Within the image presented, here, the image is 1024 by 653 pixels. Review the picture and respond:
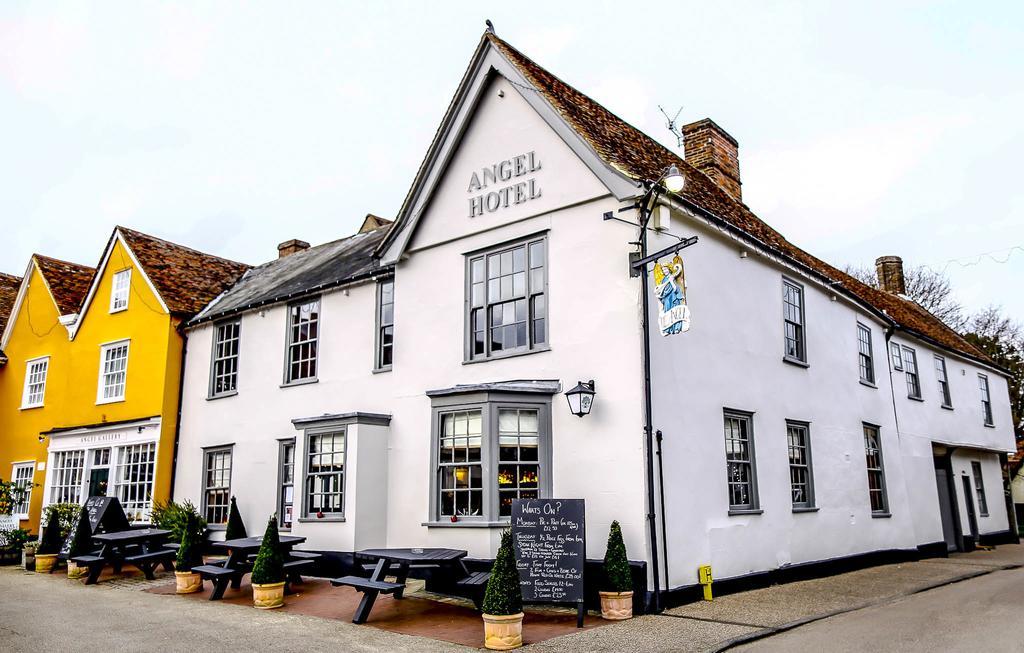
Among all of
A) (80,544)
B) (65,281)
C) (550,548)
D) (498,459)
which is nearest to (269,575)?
(498,459)

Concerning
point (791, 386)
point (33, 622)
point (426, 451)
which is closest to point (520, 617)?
point (426, 451)

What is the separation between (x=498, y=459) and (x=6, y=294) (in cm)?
2547

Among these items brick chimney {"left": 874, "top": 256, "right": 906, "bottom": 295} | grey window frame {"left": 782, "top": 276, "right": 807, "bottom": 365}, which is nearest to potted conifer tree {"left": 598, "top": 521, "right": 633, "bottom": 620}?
grey window frame {"left": 782, "top": 276, "right": 807, "bottom": 365}

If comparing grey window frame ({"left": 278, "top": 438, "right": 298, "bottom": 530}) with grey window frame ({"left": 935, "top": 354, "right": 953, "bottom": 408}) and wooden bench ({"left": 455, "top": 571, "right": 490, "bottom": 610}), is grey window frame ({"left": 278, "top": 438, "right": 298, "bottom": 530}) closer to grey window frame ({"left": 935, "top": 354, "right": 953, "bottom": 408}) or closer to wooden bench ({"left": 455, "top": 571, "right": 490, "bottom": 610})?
wooden bench ({"left": 455, "top": 571, "right": 490, "bottom": 610})

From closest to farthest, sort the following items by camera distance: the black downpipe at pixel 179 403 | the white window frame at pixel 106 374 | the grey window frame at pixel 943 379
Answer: the black downpipe at pixel 179 403, the white window frame at pixel 106 374, the grey window frame at pixel 943 379

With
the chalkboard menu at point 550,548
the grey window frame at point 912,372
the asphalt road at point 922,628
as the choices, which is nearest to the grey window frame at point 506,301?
the chalkboard menu at point 550,548

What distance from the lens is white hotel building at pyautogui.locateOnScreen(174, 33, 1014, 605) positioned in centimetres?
1188

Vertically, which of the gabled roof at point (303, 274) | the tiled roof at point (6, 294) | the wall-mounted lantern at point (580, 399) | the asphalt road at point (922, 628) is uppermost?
the tiled roof at point (6, 294)

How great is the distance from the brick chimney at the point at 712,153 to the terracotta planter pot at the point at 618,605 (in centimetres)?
1112

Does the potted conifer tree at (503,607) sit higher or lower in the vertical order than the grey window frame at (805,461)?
lower

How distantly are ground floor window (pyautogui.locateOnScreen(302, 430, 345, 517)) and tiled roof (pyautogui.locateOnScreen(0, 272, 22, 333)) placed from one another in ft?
56.7

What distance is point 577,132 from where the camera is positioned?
1246 centimetres

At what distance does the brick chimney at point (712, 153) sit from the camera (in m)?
18.7

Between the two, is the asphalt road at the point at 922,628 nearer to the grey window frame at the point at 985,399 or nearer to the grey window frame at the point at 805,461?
the grey window frame at the point at 805,461
